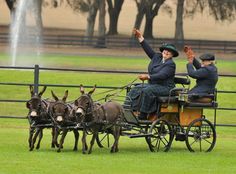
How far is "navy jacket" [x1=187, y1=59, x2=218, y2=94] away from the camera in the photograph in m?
17.3

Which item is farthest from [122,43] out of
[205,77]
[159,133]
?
[159,133]

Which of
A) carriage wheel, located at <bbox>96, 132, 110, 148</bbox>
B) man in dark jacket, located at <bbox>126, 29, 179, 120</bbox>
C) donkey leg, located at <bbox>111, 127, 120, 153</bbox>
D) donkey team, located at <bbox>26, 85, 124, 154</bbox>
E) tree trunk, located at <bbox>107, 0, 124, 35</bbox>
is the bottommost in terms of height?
carriage wheel, located at <bbox>96, 132, 110, 148</bbox>

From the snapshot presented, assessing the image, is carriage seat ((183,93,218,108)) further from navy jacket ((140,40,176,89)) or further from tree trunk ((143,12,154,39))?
tree trunk ((143,12,154,39))

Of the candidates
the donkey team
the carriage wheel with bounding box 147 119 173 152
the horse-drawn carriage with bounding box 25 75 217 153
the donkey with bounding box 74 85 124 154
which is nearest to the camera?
the donkey with bounding box 74 85 124 154

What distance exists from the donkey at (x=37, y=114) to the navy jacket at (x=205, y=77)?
2.85 metres

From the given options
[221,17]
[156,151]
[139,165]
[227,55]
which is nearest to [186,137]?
[156,151]

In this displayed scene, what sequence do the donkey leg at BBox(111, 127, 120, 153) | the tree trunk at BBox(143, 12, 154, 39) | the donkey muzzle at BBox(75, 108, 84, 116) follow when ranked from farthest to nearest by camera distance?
the tree trunk at BBox(143, 12, 154, 39)
the donkey leg at BBox(111, 127, 120, 153)
the donkey muzzle at BBox(75, 108, 84, 116)

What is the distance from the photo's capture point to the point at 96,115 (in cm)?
1611

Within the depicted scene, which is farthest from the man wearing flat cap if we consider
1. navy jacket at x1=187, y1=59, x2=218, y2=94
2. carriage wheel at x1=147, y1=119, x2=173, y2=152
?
carriage wheel at x1=147, y1=119, x2=173, y2=152

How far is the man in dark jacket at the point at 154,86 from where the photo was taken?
55.8ft

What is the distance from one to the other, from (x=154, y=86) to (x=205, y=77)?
103 cm

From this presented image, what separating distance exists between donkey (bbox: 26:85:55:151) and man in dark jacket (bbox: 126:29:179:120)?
69.7 inches

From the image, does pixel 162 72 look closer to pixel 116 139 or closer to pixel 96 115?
pixel 116 139

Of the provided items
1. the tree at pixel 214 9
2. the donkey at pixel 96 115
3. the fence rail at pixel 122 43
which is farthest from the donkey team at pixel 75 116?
the tree at pixel 214 9
